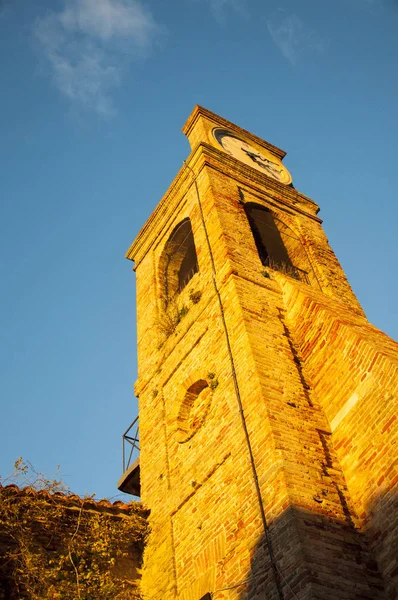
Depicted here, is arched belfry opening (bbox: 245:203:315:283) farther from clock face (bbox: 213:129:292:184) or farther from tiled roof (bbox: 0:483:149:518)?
tiled roof (bbox: 0:483:149:518)

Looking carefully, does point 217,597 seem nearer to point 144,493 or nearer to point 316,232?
point 144,493

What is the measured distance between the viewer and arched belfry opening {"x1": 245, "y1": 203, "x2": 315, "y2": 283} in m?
11.3

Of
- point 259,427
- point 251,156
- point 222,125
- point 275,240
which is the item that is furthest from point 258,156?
point 259,427

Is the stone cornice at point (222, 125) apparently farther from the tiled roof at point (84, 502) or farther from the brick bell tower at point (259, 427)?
the tiled roof at point (84, 502)

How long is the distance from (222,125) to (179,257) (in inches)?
156

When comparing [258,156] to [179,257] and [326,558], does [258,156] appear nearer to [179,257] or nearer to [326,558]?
[179,257]

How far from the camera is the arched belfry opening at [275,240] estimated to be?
1126cm

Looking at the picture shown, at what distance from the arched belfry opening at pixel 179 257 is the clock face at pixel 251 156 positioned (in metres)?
2.40

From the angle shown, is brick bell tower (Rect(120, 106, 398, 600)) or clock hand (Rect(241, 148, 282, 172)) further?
clock hand (Rect(241, 148, 282, 172))

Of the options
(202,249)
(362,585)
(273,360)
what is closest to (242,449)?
(273,360)

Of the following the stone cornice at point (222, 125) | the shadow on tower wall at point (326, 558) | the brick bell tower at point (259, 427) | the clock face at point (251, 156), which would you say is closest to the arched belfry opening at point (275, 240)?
the brick bell tower at point (259, 427)

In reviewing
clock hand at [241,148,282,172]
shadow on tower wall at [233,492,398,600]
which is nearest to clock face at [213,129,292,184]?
clock hand at [241,148,282,172]

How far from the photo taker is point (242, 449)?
668 centimetres

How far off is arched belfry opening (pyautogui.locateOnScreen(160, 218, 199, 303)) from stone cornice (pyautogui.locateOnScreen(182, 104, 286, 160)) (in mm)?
2973
